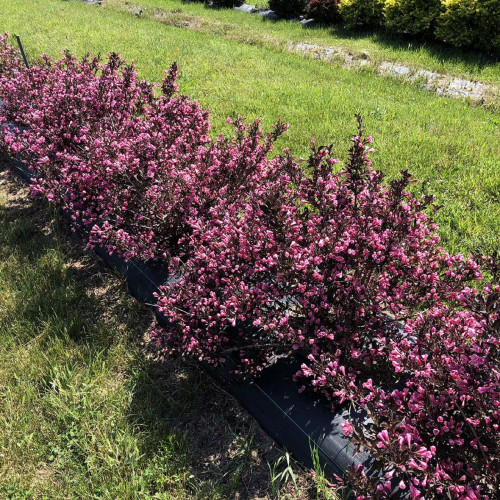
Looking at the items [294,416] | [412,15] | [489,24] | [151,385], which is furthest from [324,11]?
[294,416]

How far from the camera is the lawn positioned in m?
5.01

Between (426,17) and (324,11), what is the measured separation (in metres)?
4.50

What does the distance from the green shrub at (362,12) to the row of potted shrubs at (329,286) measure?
10678 mm

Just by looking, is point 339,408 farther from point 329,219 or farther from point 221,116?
point 221,116

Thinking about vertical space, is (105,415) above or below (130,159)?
below

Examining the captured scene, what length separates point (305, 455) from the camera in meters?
2.65

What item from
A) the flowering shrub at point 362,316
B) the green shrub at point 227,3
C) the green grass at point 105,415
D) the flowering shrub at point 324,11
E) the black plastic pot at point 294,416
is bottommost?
the green grass at point 105,415

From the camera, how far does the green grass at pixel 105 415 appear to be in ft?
9.00

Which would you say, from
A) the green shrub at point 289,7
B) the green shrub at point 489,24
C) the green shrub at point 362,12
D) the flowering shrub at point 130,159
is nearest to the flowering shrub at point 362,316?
the flowering shrub at point 130,159

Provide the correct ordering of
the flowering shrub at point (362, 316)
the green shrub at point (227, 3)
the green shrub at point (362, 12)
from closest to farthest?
the flowering shrub at point (362, 316) → the green shrub at point (362, 12) → the green shrub at point (227, 3)

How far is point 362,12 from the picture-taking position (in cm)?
1316

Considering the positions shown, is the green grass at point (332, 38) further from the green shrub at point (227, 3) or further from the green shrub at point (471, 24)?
the green shrub at point (227, 3)

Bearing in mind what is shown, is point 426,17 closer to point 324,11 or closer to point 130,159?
point 324,11

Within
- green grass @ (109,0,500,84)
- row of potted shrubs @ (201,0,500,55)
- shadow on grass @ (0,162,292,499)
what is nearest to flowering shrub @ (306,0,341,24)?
row of potted shrubs @ (201,0,500,55)
